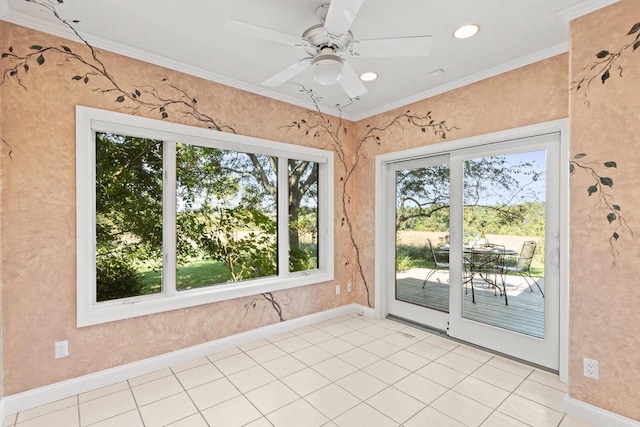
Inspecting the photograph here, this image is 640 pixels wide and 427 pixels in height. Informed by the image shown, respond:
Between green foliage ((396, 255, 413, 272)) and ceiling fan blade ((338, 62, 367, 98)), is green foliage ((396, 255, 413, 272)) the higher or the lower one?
the lower one

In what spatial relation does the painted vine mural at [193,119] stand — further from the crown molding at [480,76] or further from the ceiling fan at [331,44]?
the ceiling fan at [331,44]

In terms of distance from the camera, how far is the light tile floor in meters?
2.02

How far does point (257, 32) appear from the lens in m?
1.71

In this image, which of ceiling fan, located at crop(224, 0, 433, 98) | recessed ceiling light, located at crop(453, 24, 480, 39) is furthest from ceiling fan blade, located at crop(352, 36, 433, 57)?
recessed ceiling light, located at crop(453, 24, 480, 39)

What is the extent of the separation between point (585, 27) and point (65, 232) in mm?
3921

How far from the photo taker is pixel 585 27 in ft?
6.63

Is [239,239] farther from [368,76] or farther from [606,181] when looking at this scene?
[606,181]

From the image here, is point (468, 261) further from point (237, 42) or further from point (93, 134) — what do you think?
point (93, 134)

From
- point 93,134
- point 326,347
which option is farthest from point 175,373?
point 93,134

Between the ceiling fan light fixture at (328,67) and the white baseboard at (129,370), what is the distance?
2.61 m

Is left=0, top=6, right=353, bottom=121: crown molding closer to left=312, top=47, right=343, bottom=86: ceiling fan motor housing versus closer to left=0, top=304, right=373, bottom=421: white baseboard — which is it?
left=312, top=47, right=343, bottom=86: ceiling fan motor housing

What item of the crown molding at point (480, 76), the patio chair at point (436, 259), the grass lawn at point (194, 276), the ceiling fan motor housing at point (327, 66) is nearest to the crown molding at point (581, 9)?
the crown molding at point (480, 76)

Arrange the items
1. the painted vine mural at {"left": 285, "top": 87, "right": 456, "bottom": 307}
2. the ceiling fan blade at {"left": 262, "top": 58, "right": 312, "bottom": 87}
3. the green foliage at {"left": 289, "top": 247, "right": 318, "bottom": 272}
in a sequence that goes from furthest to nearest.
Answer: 1. the green foliage at {"left": 289, "top": 247, "right": 318, "bottom": 272}
2. the painted vine mural at {"left": 285, "top": 87, "right": 456, "bottom": 307}
3. the ceiling fan blade at {"left": 262, "top": 58, "right": 312, "bottom": 87}

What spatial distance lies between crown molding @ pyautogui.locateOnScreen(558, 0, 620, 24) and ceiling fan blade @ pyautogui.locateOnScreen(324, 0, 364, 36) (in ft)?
5.16
